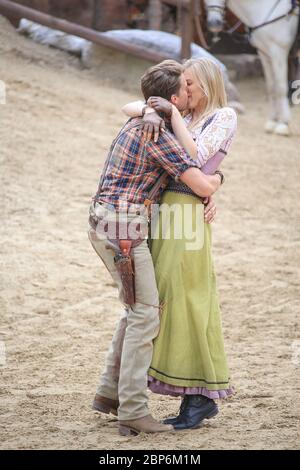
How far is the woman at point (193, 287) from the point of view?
12.1ft

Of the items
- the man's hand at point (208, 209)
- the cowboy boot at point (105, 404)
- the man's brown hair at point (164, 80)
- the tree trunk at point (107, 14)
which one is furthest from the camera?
the tree trunk at point (107, 14)

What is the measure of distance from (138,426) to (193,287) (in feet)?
1.96

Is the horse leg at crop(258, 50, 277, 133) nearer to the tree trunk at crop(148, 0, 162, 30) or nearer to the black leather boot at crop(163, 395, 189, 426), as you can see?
the tree trunk at crop(148, 0, 162, 30)

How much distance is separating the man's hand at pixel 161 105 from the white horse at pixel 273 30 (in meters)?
6.78

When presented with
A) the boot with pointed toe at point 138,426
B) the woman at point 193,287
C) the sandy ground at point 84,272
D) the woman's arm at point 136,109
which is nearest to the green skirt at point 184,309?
the woman at point 193,287

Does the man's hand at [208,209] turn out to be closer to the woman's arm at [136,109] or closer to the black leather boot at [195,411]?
the woman's arm at [136,109]

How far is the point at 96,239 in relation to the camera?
3.71 meters

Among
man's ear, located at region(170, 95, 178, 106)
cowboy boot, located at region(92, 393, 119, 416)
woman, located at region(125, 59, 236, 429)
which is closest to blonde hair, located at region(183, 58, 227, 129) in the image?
woman, located at region(125, 59, 236, 429)

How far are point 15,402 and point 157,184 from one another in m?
1.28

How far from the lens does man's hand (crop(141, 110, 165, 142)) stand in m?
3.50

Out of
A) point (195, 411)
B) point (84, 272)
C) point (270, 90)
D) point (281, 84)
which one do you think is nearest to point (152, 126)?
point (195, 411)

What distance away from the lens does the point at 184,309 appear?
3693 mm

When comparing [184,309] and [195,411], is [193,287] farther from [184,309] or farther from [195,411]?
[195,411]
